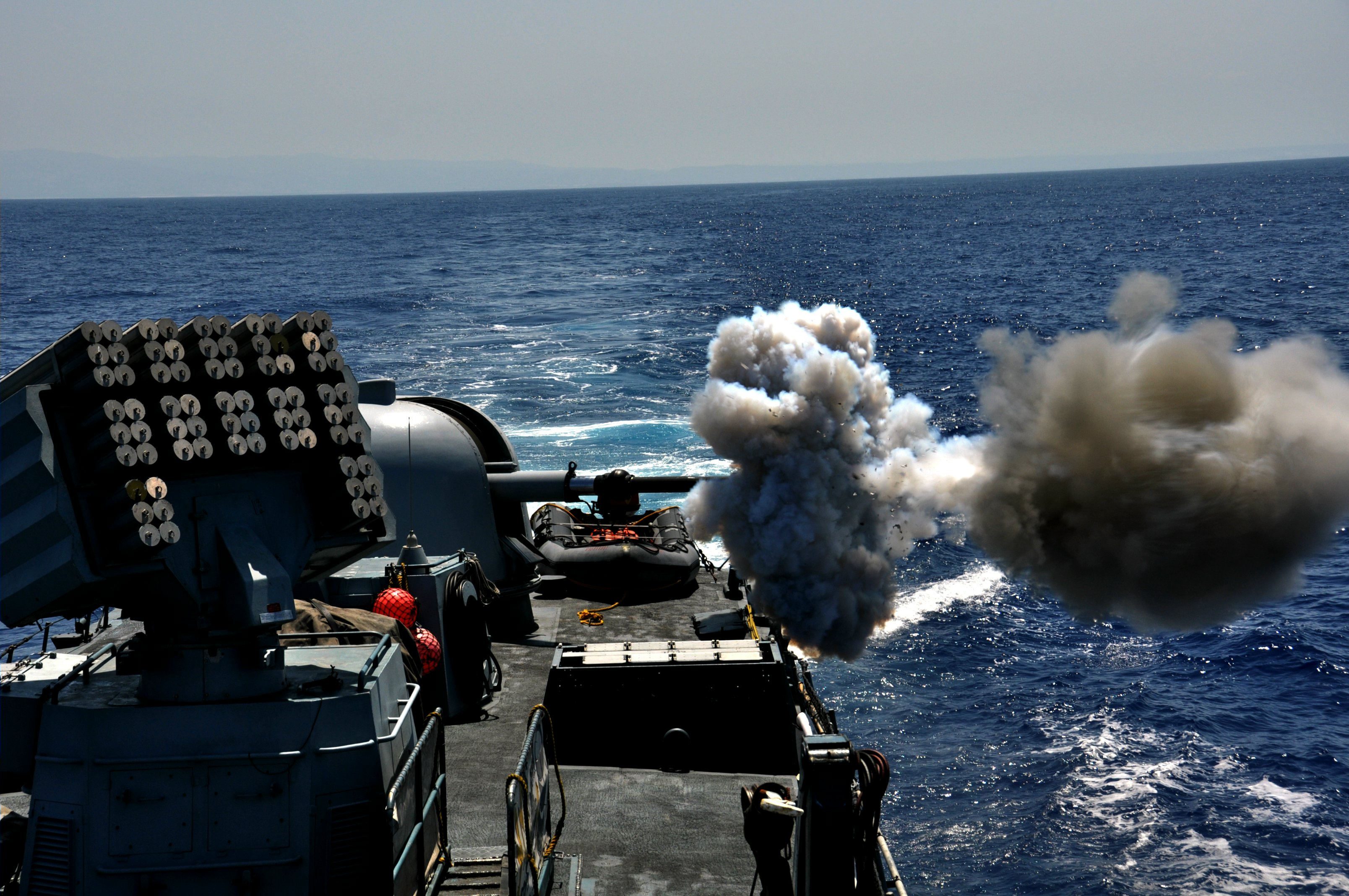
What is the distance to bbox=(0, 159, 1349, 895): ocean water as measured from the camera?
22281 mm

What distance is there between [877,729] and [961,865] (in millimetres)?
5202

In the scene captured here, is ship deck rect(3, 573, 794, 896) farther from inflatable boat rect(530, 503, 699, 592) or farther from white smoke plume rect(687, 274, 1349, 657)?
inflatable boat rect(530, 503, 699, 592)

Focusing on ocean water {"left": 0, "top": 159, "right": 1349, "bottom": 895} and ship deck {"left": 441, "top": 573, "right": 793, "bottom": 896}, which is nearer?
ship deck {"left": 441, "top": 573, "right": 793, "bottom": 896}

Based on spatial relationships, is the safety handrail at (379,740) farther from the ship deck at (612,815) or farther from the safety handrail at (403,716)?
the ship deck at (612,815)

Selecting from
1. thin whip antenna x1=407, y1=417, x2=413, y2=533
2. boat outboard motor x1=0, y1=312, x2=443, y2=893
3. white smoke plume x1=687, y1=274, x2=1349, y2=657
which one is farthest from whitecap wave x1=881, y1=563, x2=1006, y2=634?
boat outboard motor x1=0, y1=312, x2=443, y2=893

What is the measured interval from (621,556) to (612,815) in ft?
32.7

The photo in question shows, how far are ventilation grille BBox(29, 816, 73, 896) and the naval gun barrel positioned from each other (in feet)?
35.4

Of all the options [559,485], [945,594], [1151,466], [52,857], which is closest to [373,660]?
[52,857]

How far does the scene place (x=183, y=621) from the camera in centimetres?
1020

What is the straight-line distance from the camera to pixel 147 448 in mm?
9500

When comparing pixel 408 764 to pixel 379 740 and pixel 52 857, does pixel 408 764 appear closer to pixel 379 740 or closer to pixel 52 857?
pixel 379 740

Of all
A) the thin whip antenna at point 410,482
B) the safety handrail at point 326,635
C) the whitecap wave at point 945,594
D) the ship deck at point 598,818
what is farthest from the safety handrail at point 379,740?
the whitecap wave at point 945,594

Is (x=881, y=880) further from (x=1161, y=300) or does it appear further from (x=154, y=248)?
(x=154, y=248)

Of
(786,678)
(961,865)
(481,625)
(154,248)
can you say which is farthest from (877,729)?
(154,248)
